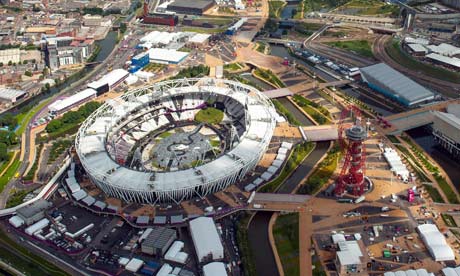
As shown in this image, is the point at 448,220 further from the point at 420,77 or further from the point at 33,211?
the point at 33,211

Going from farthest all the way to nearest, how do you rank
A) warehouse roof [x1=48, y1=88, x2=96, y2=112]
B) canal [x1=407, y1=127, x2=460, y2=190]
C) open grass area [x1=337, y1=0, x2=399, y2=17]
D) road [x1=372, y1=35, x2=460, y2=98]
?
open grass area [x1=337, y1=0, x2=399, y2=17], road [x1=372, y1=35, x2=460, y2=98], warehouse roof [x1=48, y1=88, x2=96, y2=112], canal [x1=407, y1=127, x2=460, y2=190]

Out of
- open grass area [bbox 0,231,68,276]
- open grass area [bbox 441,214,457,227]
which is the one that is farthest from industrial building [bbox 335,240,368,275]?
open grass area [bbox 0,231,68,276]

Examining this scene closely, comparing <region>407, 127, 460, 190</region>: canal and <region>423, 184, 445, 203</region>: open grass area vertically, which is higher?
<region>407, 127, 460, 190</region>: canal

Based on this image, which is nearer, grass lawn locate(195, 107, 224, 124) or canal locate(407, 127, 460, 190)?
canal locate(407, 127, 460, 190)

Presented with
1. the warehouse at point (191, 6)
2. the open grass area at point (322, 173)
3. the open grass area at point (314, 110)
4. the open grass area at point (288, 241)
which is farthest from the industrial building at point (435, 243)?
the warehouse at point (191, 6)

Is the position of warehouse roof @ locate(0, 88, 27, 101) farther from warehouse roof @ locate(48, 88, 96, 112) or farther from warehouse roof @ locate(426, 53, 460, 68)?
warehouse roof @ locate(426, 53, 460, 68)

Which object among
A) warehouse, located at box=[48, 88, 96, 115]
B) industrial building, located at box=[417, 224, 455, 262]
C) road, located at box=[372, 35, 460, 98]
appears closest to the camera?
industrial building, located at box=[417, 224, 455, 262]

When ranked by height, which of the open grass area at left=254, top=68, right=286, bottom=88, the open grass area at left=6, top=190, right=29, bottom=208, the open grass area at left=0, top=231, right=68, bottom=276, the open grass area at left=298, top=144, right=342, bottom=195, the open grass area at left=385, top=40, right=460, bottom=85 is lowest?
the open grass area at left=0, top=231, right=68, bottom=276
